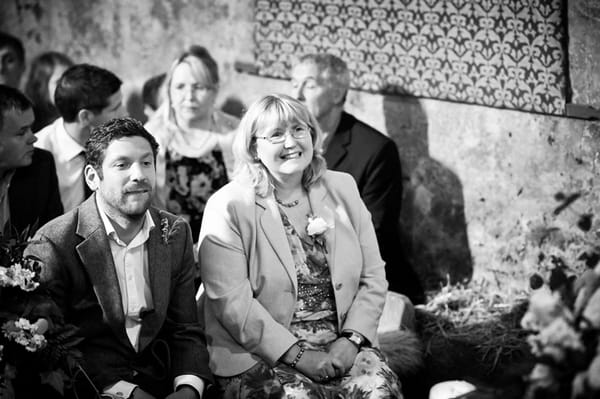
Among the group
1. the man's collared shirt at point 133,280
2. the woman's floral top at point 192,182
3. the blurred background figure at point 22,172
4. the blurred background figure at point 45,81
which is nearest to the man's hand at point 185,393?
the man's collared shirt at point 133,280

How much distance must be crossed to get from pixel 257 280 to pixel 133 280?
513 millimetres

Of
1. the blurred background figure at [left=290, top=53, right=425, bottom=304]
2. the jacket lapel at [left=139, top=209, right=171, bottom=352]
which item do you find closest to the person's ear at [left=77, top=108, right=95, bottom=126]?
the blurred background figure at [left=290, top=53, right=425, bottom=304]

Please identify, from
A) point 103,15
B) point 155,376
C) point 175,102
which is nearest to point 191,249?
point 155,376

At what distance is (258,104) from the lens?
12.4 ft

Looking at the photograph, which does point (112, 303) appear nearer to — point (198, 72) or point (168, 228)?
point (168, 228)

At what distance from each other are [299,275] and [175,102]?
6.89 feet

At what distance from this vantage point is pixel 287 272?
365cm

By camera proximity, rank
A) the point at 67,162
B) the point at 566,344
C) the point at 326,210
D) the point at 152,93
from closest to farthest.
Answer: the point at 566,344 → the point at 326,210 → the point at 67,162 → the point at 152,93

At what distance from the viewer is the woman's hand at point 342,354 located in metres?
3.54

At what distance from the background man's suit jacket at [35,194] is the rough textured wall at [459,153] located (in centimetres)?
180

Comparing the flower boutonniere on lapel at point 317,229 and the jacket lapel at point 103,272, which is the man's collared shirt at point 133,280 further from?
the flower boutonniere on lapel at point 317,229

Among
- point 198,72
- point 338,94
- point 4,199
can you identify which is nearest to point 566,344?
point 4,199

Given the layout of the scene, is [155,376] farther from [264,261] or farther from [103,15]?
[103,15]

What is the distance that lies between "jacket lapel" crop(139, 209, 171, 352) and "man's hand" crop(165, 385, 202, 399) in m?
0.22
